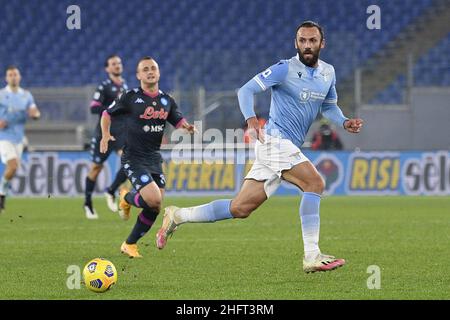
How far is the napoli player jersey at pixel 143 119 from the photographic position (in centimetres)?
1052

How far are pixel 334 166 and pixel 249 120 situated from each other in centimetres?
1375

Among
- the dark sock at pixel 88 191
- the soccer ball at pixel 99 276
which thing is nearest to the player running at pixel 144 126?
the soccer ball at pixel 99 276

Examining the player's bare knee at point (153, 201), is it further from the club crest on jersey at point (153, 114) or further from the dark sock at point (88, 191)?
the dark sock at point (88, 191)

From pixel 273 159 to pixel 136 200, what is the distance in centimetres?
246

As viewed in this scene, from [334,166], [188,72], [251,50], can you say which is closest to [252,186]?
[334,166]

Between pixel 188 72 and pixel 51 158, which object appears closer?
pixel 51 158

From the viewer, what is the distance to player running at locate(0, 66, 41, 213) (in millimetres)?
16484

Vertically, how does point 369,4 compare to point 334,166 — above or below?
above

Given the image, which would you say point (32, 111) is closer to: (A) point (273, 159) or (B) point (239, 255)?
(B) point (239, 255)

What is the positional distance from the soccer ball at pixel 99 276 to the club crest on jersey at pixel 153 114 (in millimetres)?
3251

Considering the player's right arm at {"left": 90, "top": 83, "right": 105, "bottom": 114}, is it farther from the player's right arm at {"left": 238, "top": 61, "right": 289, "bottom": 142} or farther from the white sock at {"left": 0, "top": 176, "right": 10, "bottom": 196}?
the player's right arm at {"left": 238, "top": 61, "right": 289, "bottom": 142}

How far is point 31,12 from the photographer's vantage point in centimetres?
2742
